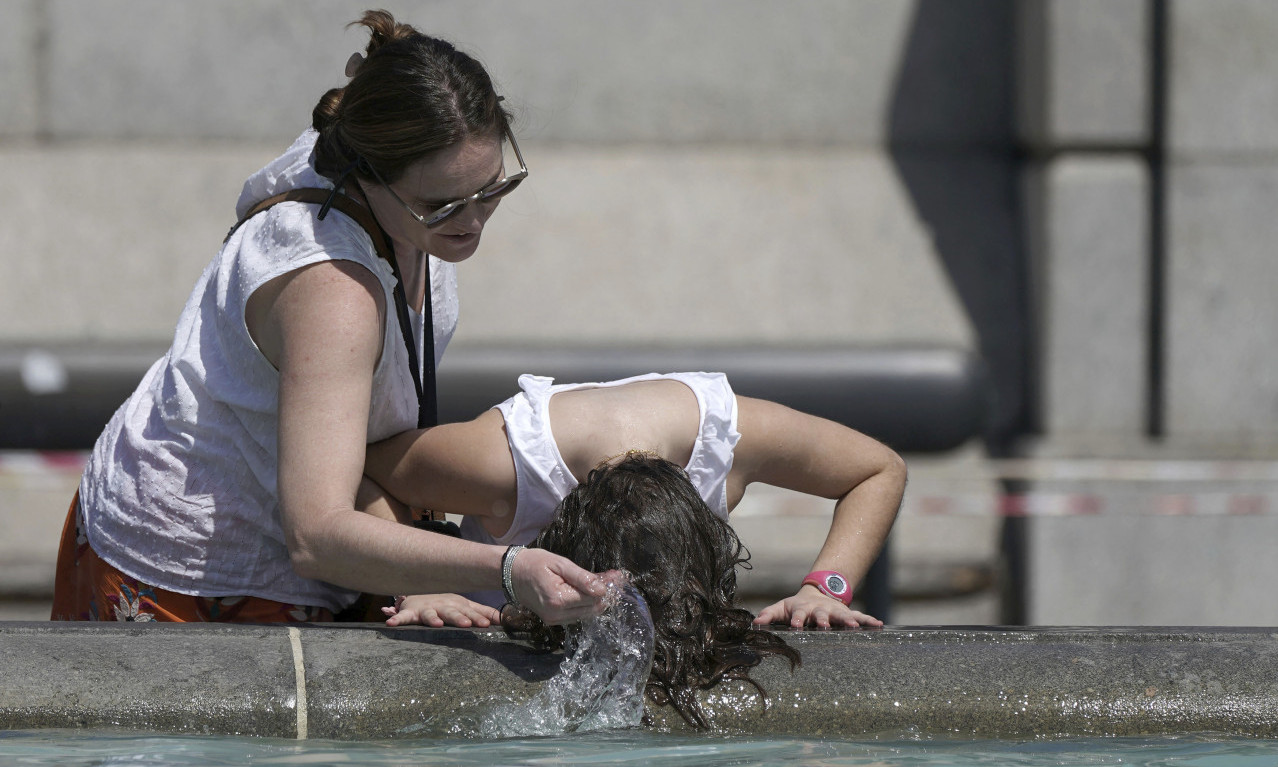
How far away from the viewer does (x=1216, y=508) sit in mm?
6090

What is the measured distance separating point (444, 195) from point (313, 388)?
386 mm

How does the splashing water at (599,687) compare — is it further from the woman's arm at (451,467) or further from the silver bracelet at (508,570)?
the woman's arm at (451,467)

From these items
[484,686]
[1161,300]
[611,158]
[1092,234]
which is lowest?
[484,686]

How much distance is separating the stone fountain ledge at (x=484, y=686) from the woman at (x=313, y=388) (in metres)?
0.15

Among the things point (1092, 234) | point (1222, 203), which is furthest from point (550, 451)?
point (1222, 203)

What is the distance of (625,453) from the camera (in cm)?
238

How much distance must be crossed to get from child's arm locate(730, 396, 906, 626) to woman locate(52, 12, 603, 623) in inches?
22.4

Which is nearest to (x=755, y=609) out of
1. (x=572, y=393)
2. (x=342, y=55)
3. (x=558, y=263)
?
(x=558, y=263)

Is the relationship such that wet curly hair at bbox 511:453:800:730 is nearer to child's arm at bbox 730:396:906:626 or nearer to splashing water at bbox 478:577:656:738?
splashing water at bbox 478:577:656:738

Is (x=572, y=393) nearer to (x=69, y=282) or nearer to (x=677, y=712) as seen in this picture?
(x=677, y=712)

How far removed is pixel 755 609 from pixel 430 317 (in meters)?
4.15

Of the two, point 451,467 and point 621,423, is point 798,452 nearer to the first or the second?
point 621,423

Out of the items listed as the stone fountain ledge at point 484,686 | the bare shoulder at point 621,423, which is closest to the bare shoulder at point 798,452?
the bare shoulder at point 621,423

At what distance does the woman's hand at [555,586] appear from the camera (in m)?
2.01
